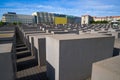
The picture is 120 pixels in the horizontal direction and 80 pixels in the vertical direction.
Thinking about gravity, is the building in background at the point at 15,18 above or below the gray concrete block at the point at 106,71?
above

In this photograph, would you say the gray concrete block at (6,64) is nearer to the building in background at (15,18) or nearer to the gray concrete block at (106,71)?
the gray concrete block at (106,71)

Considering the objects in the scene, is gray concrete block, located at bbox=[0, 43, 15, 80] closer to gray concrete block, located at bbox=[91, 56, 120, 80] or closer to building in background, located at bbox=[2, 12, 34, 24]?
A: gray concrete block, located at bbox=[91, 56, 120, 80]

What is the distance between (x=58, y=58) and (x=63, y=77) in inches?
39.7

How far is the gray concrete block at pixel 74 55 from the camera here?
4846mm

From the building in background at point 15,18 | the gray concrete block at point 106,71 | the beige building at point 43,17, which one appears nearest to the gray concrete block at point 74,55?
the gray concrete block at point 106,71

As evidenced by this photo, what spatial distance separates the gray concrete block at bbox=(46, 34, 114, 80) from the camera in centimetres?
485

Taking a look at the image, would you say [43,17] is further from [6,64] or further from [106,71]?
[106,71]

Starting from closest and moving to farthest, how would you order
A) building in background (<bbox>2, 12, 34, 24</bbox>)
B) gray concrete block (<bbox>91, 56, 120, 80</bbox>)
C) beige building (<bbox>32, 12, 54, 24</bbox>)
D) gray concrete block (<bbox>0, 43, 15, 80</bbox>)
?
gray concrete block (<bbox>91, 56, 120, 80</bbox>), gray concrete block (<bbox>0, 43, 15, 80</bbox>), building in background (<bbox>2, 12, 34, 24</bbox>), beige building (<bbox>32, 12, 54, 24</bbox>)

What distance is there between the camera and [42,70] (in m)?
7.24

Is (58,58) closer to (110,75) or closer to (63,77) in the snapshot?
(63,77)

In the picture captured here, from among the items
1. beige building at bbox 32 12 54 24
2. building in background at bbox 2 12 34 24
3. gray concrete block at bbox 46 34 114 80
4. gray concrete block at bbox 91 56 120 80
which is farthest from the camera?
beige building at bbox 32 12 54 24

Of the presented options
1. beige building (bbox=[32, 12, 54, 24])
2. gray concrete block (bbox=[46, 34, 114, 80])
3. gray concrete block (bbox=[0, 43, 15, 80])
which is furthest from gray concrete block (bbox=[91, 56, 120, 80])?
beige building (bbox=[32, 12, 54, 24])

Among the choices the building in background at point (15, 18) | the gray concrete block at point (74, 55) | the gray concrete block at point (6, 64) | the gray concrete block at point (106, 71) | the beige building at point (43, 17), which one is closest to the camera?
the gray concrete block at point (106, 71)

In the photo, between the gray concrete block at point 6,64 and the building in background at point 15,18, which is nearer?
the gray concrete block at point 6,64
